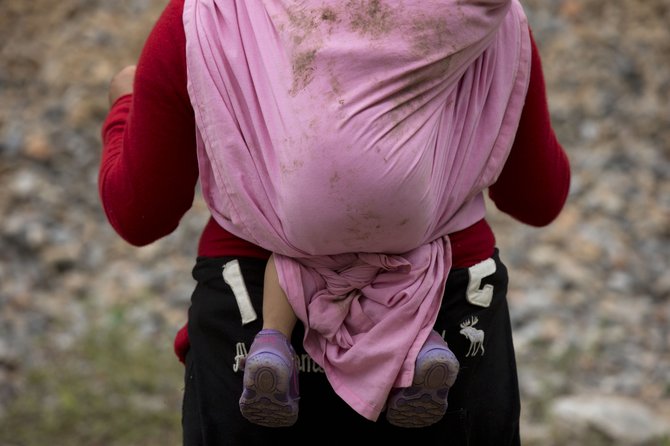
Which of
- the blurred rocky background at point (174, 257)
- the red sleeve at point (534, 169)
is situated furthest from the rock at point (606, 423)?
the red sleeve at point (534, 169)

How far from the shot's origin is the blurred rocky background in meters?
4.16

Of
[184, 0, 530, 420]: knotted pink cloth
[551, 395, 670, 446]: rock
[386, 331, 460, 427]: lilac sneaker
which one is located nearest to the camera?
[184, 0, 530, 420]: knotted pink cloth

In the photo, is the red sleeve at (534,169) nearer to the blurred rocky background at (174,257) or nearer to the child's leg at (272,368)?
the child's leg at (272,368)

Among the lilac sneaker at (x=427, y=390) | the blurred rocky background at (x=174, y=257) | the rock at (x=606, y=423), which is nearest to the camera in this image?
the lilac sneaker at (x=427, y=390)

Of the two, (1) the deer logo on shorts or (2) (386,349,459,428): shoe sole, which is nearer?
(2) (386,349,459,428): shoe sole

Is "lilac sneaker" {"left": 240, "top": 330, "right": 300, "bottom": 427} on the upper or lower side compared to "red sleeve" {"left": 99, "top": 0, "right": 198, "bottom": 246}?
lower

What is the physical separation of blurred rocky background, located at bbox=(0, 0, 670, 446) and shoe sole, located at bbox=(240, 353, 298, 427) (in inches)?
90.2

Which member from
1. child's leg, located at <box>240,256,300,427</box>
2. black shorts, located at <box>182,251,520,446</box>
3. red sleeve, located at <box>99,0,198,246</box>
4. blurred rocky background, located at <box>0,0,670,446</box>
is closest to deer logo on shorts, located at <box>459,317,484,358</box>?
black shorts, located at <box>182,251,520,446</box>

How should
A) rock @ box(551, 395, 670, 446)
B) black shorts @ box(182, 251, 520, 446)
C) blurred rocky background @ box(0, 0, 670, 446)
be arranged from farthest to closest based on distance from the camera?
blurred rocky background @ box(0, 0, 670, 446) → rock @ box(551, 395, 670, 446) → black shorts @ box(182, 251, 520, 446)

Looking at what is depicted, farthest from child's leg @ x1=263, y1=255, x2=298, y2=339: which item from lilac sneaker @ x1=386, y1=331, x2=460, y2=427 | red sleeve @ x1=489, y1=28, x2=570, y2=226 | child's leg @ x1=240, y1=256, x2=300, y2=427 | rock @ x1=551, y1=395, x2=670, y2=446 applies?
rock @ x1=551, y1=395, x2=670, y2=446

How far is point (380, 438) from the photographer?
196 centimetres

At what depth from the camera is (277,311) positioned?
1.83 meters

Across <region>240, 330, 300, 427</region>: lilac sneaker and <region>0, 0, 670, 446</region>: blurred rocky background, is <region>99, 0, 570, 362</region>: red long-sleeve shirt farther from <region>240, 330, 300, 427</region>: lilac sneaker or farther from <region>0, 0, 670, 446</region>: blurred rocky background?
<region>0, 0, 670, 446</region>: blurred rocky background

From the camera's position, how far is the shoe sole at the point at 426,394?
1.76 meters
